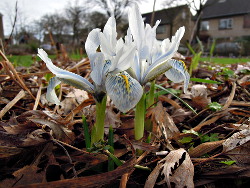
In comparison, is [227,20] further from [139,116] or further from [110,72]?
[110,72]

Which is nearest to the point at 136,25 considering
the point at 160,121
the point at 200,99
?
the point at 160,121

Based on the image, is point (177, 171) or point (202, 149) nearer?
point (177, 171)

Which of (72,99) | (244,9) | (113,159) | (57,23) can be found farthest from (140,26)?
(57,23)

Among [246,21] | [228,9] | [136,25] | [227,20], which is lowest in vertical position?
[136,25]

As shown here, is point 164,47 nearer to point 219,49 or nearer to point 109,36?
point 109,36

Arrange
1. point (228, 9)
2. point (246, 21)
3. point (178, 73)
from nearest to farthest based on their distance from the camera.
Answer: point (178, 73), point (246, 21), point (228, 9)

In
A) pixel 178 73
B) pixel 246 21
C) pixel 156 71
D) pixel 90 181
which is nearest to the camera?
pixel 90 181
